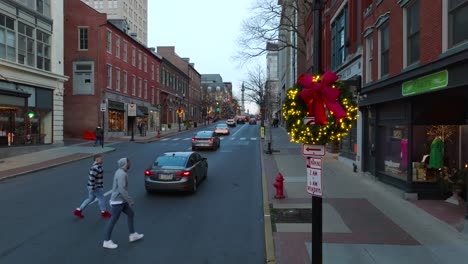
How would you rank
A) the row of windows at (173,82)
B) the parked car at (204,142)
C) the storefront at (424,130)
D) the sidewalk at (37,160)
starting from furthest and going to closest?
the row of windows at (173,82) → the parked car at (204,142) → the sidewalk at (37,160) → the storefront at (424,130)

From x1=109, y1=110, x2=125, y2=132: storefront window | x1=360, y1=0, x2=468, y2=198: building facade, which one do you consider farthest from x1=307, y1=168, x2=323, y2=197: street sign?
x1=109, y1=110, x2=125, y2=132: storefront window

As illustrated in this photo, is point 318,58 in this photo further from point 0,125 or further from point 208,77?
point 208,77

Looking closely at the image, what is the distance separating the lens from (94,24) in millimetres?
40344

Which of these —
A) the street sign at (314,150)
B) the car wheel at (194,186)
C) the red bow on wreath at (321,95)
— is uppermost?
the red bow on wreath at (321,95)

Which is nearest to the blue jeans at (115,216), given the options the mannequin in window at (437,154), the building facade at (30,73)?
the mannequin in window at (437,154)

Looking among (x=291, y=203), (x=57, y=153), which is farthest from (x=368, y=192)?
(x=57, y=153)

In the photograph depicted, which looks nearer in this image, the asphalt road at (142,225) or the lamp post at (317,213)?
the lamp post at (317,213)

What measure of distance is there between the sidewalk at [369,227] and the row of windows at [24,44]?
18749mm

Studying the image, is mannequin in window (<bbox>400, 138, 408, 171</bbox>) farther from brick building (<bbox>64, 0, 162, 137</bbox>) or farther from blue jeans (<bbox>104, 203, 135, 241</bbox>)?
brick building (<bbox>64, 0, 162, 137</bbox>)

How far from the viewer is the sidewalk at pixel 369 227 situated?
7.22 m

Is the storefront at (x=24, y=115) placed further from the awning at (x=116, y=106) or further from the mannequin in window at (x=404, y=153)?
the mannequin in window at (x=404, y=153)

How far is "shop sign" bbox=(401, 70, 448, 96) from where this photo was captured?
9.36 meters

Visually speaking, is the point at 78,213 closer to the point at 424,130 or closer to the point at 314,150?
the point at 314,150

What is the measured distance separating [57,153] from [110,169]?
27.8 feet
